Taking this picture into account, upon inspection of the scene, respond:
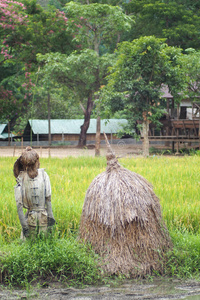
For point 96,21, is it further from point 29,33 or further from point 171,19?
point 171,19

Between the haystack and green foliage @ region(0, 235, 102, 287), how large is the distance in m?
0.19

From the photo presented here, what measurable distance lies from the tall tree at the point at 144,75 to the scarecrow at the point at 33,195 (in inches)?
473

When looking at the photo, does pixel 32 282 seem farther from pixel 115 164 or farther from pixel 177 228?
pixel 177 228

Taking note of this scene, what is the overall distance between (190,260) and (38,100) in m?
31.0

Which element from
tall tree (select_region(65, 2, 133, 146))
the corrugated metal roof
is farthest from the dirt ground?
the corrugated metal roof

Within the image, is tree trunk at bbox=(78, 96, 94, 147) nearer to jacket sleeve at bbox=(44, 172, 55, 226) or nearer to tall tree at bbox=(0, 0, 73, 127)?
tall tree at bbox=(0, 0, 73, 127)

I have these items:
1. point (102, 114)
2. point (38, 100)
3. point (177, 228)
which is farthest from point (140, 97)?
point (38, 100)

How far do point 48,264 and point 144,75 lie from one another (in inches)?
532

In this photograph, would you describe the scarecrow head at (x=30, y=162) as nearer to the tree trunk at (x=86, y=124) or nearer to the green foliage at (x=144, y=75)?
the green foliage at (x=144, y=75)

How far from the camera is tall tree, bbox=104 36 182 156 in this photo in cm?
1591

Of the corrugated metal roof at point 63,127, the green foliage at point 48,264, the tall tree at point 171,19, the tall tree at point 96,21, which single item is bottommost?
the green foliage at point 48,264

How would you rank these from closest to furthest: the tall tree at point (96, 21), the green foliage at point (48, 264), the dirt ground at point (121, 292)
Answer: the dirt ground at point (121, 292), the green foliage at point (48, 264), the tall tree at point (96, 21)

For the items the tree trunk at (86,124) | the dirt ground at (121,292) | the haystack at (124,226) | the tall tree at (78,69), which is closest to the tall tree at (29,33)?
the tall tree at (78,69)

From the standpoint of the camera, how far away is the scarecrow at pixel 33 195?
14.7 feet
